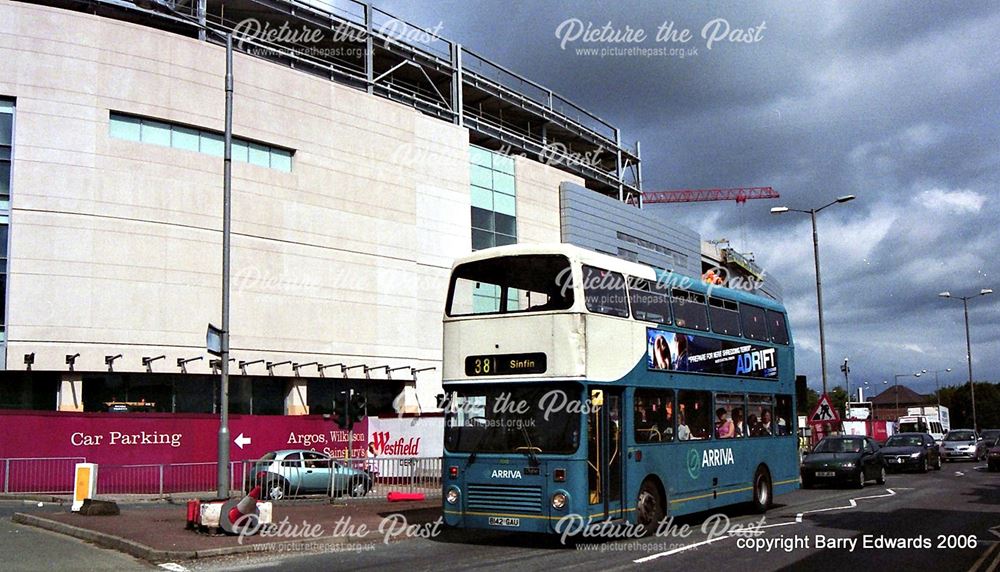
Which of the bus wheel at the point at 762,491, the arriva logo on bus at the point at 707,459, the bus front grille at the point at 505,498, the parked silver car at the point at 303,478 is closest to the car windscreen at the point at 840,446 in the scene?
the bus wheel at the point at 762,491

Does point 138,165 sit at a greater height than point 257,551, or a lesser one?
greater

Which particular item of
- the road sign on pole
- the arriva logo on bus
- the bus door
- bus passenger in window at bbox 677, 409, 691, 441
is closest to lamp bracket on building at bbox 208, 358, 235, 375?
the arriva logo on bus

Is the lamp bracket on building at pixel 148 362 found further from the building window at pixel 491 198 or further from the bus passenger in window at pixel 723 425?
the bus passenger in window at pixel 723 425

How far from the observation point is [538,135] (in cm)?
5934

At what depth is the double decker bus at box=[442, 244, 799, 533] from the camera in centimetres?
1294

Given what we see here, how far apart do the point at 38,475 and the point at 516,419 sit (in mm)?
18753

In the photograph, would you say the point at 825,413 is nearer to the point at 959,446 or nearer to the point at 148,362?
the point at 959,446

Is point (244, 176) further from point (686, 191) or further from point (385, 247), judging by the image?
point (686, 191)

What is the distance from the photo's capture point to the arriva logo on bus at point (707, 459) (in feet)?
51.3

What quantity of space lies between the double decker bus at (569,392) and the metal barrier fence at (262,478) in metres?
9.30

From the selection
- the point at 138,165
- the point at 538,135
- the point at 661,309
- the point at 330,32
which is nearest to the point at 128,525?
the point at 661,309

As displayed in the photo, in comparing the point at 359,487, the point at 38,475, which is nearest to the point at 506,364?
the point at 359,487

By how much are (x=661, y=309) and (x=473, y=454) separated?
4.17 meters

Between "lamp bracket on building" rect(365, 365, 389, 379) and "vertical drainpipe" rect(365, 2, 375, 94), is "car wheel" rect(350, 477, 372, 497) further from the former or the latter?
"vertical drainpipe" rect(365, 2, 375, 94)
